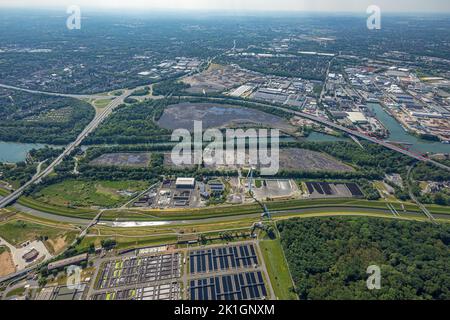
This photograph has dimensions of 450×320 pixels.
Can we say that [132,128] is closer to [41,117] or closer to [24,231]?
[41,117]

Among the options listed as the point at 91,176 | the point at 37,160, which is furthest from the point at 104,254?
the point at 37,160

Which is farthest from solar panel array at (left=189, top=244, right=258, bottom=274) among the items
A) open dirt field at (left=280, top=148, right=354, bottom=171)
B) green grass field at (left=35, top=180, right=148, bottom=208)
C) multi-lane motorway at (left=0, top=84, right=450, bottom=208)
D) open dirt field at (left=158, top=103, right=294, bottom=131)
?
open dirt field at (left=158, top=103, right=294, bottom=131)

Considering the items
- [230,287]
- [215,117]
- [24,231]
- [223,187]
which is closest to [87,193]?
[24,231]

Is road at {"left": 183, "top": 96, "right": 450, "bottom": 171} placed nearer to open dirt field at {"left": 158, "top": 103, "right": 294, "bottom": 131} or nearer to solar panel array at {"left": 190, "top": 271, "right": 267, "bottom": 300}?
open dirt field at {"left": 158, "top": 103, "right": 294, "bottom": 131}

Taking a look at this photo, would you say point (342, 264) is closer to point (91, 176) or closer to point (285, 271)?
point (285, 271)

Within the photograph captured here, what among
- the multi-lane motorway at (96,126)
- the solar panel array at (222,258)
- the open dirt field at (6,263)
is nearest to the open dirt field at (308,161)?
the multi-lane motorway at (96,126)

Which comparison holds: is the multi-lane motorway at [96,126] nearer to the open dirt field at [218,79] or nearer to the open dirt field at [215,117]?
the open dirt field at [215,117]
